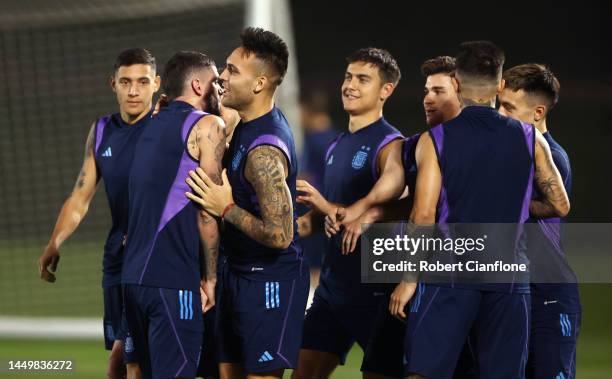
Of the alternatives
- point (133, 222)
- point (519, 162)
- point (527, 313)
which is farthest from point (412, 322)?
point (133, 222)

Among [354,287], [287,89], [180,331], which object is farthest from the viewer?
[287,89]

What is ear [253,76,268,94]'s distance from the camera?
5.61 metres

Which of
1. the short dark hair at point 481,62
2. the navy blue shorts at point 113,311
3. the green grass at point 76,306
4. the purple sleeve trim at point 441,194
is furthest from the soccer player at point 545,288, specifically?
the navy blue shorts at point 113,311

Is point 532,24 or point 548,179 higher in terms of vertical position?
point 532,24

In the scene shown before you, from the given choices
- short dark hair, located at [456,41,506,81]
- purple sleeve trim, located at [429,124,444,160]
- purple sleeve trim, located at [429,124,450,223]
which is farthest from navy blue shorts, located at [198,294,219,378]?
short dark hair, located at [456,41,506,81]

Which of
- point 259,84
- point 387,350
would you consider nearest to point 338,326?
point 387,350

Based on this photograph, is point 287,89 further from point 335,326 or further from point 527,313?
point 527,313

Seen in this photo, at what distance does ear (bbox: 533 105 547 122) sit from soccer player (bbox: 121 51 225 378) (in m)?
2.14

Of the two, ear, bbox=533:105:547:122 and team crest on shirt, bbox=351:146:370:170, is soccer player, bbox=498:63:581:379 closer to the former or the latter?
ear, bbox=533:105:547:122

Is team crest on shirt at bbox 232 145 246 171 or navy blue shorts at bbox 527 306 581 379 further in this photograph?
navy blue shorts at bbox 527 306 581 379

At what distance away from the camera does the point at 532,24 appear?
2617 centimetres

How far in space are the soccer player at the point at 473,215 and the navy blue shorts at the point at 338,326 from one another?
833mm

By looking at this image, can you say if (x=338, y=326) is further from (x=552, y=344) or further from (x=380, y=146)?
(x=552, y=344)

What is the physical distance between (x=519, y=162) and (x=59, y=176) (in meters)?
15.7
